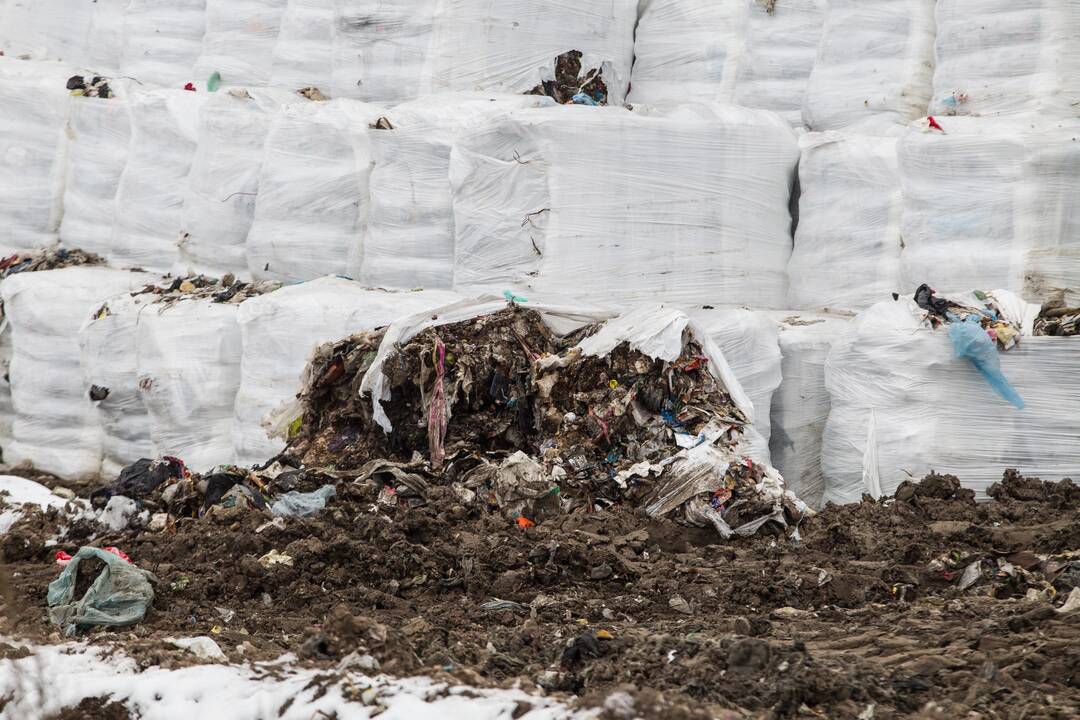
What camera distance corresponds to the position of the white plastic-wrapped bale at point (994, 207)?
5516mm

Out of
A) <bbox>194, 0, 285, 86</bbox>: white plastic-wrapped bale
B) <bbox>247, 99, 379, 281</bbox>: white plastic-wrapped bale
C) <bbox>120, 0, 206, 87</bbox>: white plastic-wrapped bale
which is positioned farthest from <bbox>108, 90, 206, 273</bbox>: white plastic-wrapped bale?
<bbox>247, 99, 379, 281</bbox>: white plastic-wrapped bale

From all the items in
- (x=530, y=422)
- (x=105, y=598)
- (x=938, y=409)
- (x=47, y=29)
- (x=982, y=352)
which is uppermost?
(x=47, y=29)

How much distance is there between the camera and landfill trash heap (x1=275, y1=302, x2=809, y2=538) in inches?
197

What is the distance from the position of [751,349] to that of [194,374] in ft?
9.80

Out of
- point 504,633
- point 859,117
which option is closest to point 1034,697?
point 504,633

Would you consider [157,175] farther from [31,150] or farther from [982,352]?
[982,352]

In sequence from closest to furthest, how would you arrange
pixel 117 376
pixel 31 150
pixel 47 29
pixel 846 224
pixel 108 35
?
1. pixel 846 224
2. pixel 117 376
3. pixel 31 150
4. pixel 108 35
5. pixel 47 29

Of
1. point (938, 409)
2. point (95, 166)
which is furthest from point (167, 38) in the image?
point (938, 409)

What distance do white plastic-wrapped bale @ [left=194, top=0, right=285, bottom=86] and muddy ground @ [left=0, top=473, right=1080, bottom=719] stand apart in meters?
3.29

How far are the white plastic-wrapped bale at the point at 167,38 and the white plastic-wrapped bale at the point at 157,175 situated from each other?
1.81 feet

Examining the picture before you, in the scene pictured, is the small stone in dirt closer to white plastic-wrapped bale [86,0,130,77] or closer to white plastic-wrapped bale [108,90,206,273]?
white plastic-wrapped bale [108,90,206,273]

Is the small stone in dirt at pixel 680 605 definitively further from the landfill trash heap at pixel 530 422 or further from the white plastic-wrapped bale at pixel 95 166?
the white plastic-wrapped bale at pixel 95 166

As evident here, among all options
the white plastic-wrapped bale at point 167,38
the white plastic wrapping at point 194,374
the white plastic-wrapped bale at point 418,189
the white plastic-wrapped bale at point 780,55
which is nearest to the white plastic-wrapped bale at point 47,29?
the white plastic-wrapped bale at point 167,38

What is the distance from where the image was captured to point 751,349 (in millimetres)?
5848
